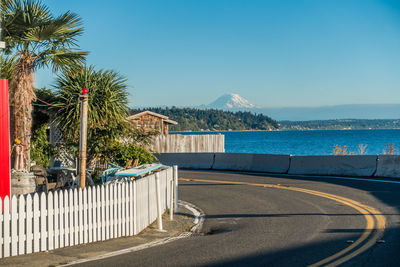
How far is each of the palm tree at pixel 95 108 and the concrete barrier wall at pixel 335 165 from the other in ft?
28.3

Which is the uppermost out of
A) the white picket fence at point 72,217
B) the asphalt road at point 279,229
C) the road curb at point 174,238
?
the white picket fence at point 72,217

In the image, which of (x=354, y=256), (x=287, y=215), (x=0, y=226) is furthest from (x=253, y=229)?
(x=0, y=226)

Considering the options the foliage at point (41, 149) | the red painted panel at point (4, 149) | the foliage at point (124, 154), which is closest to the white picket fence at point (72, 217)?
the red painted panel at point (4, 149)

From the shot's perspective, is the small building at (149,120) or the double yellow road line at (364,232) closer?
the double yellow road line at (364,232)

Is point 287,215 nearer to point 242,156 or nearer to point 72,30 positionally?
point 72,30

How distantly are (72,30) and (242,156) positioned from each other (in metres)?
13.2

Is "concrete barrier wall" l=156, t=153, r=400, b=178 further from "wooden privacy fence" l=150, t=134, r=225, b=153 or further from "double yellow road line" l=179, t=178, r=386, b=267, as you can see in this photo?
"wooden privacy fence" l=150, t=134, r=225, b=153

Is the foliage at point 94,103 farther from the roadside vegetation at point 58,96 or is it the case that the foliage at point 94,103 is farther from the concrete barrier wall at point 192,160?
the concrete barrier wall at point 192,160

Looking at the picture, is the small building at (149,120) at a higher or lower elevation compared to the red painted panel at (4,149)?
higher

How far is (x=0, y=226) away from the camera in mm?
8250

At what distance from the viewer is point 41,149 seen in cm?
2044

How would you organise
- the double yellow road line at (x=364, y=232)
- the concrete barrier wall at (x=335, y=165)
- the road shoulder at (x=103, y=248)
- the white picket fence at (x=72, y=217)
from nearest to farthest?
the double yellow road line at (x=364, y=232) < the road shoulder at (x=103, y=248) < the white picket fence at (x=72, y=217) < the concrete barrier wall at (x=335, y=165)

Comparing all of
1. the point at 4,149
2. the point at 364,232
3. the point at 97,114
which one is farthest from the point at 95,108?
the point at 364,232

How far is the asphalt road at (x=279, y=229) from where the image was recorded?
824 cm
